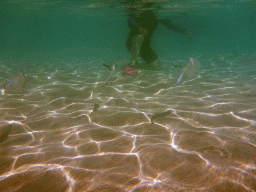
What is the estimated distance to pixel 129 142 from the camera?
3004 mm

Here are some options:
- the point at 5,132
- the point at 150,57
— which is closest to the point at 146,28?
the point at 150,57

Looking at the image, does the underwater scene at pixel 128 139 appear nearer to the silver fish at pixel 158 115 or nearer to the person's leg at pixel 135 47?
the silver fish at pixel 158 115

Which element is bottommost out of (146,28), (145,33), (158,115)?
(158,115)

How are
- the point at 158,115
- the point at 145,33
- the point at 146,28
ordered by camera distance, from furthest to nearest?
the point at 146,28, the point at 145,33, the point at 158,115

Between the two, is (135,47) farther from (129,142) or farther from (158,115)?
(129,142)

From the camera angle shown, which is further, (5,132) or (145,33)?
(145,33)

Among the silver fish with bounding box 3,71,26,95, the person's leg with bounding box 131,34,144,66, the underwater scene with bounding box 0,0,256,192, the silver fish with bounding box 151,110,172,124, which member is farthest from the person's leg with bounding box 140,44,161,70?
the silver fish with bounding box 3,71,26,95

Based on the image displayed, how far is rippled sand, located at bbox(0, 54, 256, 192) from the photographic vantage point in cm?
204

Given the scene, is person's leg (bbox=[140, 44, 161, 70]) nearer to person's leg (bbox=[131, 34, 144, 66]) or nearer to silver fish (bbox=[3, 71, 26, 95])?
person's leg (bbox=[131, 34, 144, 66])

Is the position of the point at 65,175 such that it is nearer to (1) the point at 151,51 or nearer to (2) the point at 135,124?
(2) the point at 135,124

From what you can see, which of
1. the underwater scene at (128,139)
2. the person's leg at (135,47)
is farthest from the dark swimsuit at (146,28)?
the underwater scene at (128,139)

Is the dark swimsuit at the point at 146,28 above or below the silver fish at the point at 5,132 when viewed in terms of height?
above

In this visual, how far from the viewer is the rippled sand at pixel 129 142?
2035mm

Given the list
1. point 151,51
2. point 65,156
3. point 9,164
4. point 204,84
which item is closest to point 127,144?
point 65,156
